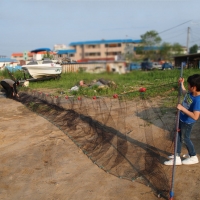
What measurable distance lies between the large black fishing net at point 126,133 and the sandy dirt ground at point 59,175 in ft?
0.57

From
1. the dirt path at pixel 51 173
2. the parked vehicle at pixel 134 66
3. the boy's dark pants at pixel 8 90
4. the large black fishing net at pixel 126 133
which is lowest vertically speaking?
the dirt path at pixel 51 173

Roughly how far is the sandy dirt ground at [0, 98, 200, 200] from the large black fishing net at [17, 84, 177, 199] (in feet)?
0.57

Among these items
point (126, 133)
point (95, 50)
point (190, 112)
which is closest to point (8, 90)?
point (126, 133)

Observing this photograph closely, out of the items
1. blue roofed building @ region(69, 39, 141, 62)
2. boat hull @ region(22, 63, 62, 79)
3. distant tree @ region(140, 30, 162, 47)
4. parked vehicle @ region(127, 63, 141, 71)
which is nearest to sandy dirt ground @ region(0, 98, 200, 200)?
boat hull @ region(22, 63, 62, 79)

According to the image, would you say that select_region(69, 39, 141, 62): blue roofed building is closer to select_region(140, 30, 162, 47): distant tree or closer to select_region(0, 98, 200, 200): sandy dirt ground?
select_region(140, 30, 162, 47): distant tree

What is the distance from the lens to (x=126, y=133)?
518 centimetres

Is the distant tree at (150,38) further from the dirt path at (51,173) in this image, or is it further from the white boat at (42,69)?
the dirt path at (51,173)

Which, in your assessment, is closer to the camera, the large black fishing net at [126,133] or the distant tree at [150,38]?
the large black fishing net at [126,133]

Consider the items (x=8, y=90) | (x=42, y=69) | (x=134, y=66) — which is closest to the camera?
(x=8, y=90)

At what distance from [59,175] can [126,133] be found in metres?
1.94

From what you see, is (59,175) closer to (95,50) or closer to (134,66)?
(134,66)

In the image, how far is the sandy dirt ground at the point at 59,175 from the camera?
3.11 metres

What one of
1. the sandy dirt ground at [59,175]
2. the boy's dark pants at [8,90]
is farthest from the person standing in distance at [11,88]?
the sandy dirt ground at [59,175]

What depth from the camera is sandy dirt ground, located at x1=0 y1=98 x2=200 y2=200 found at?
123 inches
